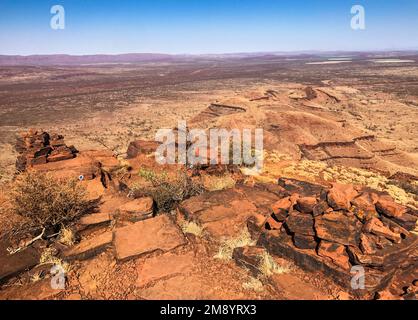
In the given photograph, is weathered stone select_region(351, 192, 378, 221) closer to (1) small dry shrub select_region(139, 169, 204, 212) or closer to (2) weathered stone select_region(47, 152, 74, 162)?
(1) small dry shrub select_region(139, 169, 204, 212)

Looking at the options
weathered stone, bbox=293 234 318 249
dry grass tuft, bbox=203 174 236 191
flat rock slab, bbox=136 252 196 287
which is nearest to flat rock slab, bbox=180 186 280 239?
dry grass tuft, bbox=203 174 236 191

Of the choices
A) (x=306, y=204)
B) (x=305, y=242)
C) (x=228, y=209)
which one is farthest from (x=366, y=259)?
(x=228, y=209)

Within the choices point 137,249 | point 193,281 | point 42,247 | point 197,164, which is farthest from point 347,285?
point 197,164

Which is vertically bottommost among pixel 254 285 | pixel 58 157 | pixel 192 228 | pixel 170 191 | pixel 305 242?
pixel 254 285

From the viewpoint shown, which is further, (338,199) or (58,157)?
(58,157)

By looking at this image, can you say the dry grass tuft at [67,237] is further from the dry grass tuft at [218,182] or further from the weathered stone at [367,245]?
the weathered stone at [367,245]

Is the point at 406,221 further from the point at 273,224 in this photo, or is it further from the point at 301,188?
the point at 301,188

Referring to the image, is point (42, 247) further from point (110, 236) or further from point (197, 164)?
point (197, 164)
